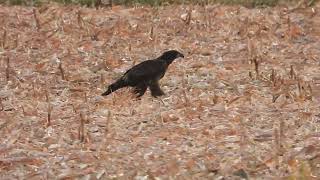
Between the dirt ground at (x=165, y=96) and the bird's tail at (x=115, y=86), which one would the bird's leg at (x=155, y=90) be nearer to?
the dirt ground at (x=165, y=96)

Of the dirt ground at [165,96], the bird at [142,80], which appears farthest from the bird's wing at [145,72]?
the dirt ground at [165,96]

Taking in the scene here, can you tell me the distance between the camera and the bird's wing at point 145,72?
29.5ft

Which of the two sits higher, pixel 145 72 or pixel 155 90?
pixel 145 72

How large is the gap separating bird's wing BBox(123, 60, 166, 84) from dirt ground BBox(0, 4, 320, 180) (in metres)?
0.25

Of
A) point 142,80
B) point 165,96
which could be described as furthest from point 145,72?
point 165,96

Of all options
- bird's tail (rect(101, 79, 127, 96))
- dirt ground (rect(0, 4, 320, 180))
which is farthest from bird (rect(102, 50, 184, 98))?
dirt ground (rect(0, 4, 320, 180))

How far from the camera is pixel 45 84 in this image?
9.67 meters

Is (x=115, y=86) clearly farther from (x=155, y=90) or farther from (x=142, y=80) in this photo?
(x=155, y=90)

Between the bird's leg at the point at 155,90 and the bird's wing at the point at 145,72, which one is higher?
the bird's wing at the point at 145,72

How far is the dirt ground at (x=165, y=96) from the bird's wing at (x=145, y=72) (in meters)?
0.25

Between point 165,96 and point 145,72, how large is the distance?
1.31 feet

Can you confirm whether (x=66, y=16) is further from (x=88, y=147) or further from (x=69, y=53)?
(x=88, y=147)

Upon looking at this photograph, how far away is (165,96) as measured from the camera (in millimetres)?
8961

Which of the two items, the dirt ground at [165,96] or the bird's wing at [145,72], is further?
the bird's wing at [145,72]
